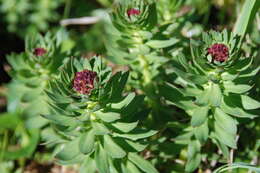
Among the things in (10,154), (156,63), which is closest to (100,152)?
(156,63)

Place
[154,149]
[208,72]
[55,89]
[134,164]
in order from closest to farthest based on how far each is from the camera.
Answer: [55,89] → [208,72] → [134,164] → [154,149]

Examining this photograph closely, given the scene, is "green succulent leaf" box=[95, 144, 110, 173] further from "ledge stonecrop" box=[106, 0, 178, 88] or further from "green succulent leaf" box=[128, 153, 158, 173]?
"ledge stonecrop" box=[106, 0, 178, 88]

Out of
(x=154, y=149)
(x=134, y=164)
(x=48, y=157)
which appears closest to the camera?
(x=134, y=164)

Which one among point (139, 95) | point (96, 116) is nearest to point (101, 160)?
point (96, 116)

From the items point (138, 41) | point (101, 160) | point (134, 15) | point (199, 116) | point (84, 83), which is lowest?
point (101, 160)

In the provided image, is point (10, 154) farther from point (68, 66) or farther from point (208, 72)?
point (208, 72)

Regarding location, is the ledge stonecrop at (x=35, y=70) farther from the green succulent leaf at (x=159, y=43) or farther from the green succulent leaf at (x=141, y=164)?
the green succulent leaf at (x=141, y=164)

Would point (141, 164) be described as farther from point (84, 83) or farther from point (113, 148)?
point (84, 83)
